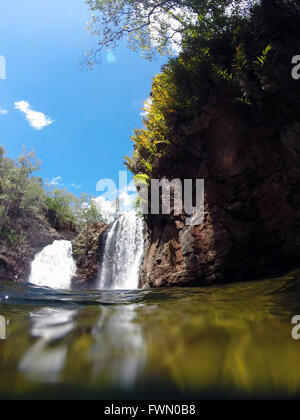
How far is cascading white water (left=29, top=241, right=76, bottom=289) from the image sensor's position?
59.7 feet

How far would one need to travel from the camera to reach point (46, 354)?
115 cm

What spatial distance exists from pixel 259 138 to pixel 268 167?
70 cm

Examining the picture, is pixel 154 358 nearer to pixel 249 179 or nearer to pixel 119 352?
pixel 119 352

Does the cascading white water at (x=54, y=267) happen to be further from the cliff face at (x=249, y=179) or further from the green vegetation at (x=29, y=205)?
the cliff face at (x=249, y=179)

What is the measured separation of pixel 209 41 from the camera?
5449 millimetres

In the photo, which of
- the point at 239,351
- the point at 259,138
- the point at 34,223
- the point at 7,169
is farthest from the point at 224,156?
the point at 7,169

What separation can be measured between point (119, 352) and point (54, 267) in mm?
20424

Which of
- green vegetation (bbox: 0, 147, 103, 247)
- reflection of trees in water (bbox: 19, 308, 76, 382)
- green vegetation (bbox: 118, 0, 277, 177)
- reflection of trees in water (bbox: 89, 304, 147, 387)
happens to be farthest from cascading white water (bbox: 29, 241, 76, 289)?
reflection of trees in water (bbox: 89, 304, 147, 387)

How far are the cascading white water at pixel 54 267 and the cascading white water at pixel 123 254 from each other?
425 centimetres

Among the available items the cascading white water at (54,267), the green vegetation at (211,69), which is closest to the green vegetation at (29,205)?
the cascading white water at (54,267)

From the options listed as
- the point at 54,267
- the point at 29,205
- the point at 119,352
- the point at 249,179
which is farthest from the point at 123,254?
the point at 29,205

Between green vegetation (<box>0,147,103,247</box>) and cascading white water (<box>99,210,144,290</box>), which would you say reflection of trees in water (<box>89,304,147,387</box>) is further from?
green vegetation (<box>0,147,103,247</box>)

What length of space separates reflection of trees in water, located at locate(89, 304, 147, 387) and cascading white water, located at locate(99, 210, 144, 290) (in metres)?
9.87

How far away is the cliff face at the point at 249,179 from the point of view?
4.34 meters
